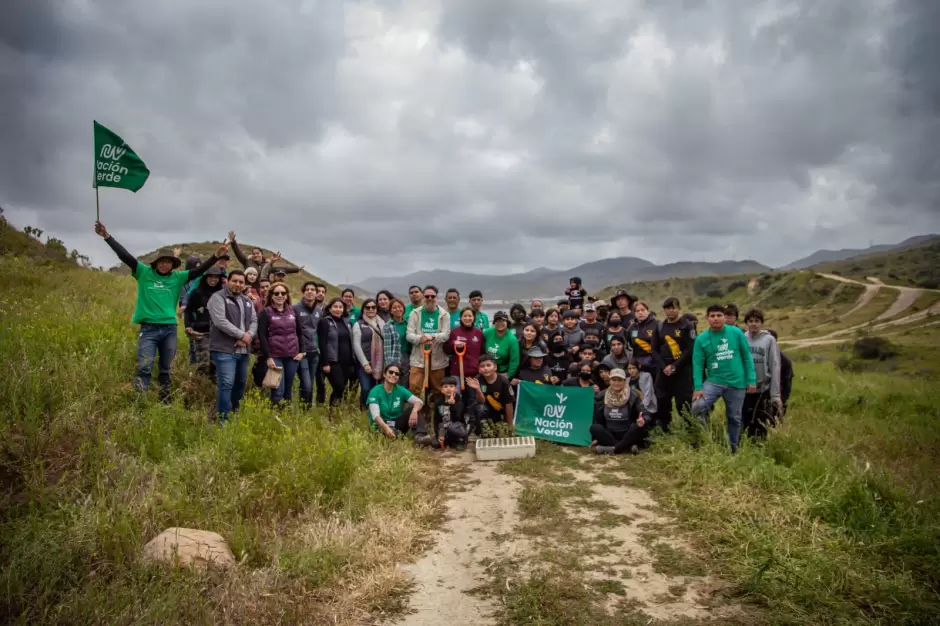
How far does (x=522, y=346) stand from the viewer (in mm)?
9758

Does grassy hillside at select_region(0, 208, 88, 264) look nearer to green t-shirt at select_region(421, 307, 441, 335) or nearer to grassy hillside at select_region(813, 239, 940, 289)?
green t-shirt at select_region(421, 307, 441, 335)

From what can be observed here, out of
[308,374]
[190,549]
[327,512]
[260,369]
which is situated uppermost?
[260,369]

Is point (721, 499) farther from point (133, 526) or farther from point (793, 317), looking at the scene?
point (793, 317)

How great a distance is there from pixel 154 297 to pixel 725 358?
308 inches

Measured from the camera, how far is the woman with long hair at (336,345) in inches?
336

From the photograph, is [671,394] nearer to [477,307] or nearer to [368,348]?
[477,307]

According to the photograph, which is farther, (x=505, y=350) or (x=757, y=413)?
(x=505, y=350)

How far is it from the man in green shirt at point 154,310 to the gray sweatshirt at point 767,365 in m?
8.42

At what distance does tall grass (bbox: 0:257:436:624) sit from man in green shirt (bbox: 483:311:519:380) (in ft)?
9.29

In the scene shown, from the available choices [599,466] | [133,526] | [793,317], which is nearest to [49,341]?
[133,526]

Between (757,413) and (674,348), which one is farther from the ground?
(674,348)

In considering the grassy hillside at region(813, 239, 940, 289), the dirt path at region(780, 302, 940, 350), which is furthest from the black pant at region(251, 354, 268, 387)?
the grassy hillside at region(813, 239, 940, 289)

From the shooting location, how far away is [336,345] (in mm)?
8555

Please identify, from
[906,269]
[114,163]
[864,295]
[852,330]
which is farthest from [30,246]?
[906,269]
